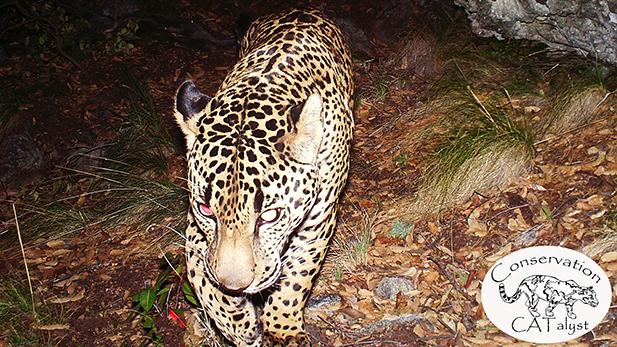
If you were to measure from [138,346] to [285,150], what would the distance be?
2.57 meters

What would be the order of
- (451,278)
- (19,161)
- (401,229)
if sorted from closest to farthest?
1. (451,278)
2. (401,229)
3. (19,161)

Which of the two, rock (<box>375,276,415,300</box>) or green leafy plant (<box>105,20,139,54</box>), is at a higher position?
green leafy plant (<box>105,20,139,54</box>)

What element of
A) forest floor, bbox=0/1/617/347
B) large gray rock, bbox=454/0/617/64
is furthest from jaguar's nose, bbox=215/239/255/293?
large gray rock, bbox=454/0/617/64

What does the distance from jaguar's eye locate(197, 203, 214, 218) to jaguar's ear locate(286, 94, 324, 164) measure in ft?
2.15

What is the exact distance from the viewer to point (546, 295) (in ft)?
15.0

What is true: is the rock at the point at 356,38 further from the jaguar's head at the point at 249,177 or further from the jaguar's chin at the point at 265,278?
the jaguar's chin at the point at 265,278

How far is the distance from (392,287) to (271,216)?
2.08 m

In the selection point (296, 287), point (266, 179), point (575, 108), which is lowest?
point (296, 287)

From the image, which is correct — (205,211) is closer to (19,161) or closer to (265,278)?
(265,278)

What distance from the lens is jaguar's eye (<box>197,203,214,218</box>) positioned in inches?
143

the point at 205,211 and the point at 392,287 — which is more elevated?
the point at 205,211

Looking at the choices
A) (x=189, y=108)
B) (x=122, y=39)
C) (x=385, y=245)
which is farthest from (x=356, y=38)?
(x=189, y=108)

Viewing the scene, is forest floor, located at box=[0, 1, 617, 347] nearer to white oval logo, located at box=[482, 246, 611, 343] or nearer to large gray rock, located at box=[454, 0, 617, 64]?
white oval logo, located at box=[482, 246, 611, 343]

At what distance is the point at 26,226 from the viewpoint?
6.54 meters
